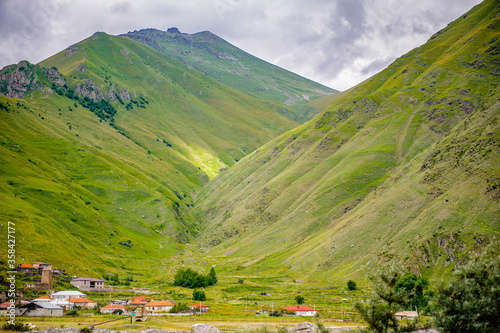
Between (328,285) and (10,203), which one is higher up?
(10,203)

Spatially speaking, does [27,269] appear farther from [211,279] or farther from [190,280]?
[211,279]

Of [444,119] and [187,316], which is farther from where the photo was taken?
[444,119]

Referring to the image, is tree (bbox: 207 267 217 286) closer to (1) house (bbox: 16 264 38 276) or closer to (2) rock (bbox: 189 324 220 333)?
(1) house (bbox: 16 264 38 276)

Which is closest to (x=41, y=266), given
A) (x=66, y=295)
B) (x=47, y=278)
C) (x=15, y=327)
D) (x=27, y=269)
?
(x=27, y=269)

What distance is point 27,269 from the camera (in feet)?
352

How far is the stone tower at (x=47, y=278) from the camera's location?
10722 centimetres

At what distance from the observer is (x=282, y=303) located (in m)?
120

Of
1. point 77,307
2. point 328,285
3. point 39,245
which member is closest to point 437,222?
point 328,285

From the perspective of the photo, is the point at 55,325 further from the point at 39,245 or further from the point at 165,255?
the point at 165,255

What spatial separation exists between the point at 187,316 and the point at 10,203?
82.6 metres

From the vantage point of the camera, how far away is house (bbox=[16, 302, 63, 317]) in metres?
84.7

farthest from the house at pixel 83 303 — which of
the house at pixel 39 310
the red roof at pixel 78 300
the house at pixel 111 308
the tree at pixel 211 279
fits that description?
the tree at pixel 211 279

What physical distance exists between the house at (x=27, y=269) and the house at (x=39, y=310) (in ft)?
70.8

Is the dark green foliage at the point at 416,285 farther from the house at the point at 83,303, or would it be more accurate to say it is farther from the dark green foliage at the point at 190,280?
the house at the point at 83,303
